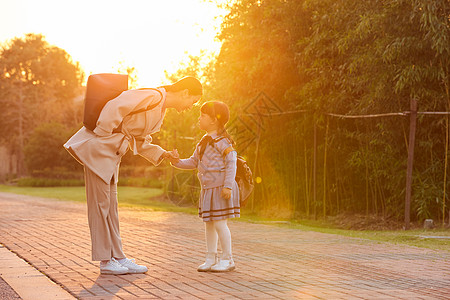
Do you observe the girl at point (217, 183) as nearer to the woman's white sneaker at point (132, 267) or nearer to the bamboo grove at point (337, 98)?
the woman's white sneaker at point (132, 267)

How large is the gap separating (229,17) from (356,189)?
5.23 meters

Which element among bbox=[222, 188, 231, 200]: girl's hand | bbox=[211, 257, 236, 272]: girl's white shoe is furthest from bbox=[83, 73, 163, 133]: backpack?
bbox=[211, 257, 236, 272]: girl's white shoe

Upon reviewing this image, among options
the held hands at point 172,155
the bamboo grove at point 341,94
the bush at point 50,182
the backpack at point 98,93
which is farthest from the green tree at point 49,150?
the backpack at point 98,93

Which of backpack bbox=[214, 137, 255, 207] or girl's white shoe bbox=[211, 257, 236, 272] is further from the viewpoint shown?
backpack bbox=[214, 137, 255, 207]

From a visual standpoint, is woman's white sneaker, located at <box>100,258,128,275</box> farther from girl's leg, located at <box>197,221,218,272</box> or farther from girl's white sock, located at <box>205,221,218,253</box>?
girl's white sock, located at <box>205,221,218,253</box>

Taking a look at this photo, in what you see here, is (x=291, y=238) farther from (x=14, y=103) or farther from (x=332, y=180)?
(x=14, y=103)

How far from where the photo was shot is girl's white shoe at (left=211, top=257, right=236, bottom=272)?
6.07 meters

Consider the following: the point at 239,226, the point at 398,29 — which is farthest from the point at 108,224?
the point at 398,29

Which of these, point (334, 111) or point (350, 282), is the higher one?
point (334, 111)

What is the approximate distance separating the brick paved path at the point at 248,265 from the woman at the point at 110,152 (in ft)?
0.73

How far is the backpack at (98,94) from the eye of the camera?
5.92 metres

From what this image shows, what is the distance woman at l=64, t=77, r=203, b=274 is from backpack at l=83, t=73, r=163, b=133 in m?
0.07

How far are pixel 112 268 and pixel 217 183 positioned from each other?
116 cm

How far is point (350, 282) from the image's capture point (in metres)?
5.67
